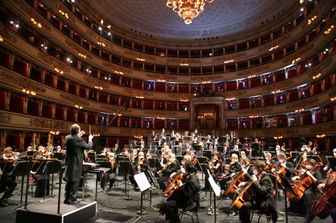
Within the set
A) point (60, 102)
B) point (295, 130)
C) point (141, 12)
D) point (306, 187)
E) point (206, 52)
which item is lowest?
point (306, 187)

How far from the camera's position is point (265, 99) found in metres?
29.8

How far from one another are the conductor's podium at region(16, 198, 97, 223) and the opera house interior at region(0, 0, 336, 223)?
0.03 meters

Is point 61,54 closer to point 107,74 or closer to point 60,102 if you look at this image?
point 60,102

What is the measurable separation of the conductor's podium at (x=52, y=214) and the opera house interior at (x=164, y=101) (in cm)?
3

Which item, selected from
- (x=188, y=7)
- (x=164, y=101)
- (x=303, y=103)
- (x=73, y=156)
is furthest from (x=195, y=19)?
(x=73, y=156)

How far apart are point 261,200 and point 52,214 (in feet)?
14.8

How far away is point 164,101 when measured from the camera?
110ft

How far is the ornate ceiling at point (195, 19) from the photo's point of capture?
89.1 feet

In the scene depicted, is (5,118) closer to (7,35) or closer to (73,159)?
(7,35)

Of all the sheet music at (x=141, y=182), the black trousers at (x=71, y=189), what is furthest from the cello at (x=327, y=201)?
the black trousers at (x=71, y=189)

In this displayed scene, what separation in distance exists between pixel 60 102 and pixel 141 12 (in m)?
13.6

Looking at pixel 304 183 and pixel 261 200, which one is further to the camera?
pixel 304 183

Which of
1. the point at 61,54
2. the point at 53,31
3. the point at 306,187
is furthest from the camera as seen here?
the point at 61,54

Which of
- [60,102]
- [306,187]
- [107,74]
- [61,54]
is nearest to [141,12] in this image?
[107,74]
